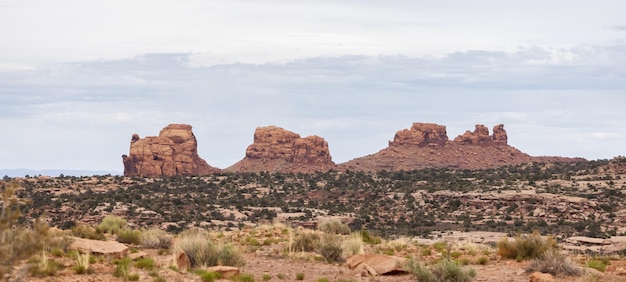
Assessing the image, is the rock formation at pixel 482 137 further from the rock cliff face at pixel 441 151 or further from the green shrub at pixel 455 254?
the green shrub at pixel 455 254

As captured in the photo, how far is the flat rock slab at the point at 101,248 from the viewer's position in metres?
23.5

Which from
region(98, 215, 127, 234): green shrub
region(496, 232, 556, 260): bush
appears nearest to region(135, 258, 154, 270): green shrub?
region(98, 215, 127, 234): green shrub

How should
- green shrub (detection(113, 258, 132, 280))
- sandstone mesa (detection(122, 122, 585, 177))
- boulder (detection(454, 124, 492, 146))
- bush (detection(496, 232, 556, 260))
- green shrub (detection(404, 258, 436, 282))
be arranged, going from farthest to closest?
1. boulder (detection(454, 124, 492, 146))
2. sandstone mesa (detection(122, 122, 585, 177))
3. bush (detection(496, 232, 556, 260))
4. green shrub (detection(404, 258, 436, 282))
5. green shrub (detection(113, 258, 132, 280))

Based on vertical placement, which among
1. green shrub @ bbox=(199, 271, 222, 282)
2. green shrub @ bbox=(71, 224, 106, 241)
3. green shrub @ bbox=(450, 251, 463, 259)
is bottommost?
green shrub @ bbox=(450, 251, 463, 259)

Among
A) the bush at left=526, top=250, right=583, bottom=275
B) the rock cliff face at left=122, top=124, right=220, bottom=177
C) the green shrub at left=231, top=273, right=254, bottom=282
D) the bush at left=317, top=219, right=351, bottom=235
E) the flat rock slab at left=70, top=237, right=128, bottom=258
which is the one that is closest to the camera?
the green shrub at left=231, top=273, right=254, bottom=282

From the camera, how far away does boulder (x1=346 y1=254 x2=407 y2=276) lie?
883 inches

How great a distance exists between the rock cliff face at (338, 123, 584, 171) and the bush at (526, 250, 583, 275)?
112 meters

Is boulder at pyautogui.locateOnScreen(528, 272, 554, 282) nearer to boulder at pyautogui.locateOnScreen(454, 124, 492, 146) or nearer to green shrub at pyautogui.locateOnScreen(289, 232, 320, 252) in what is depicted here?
green shrub at pyautogui.locateOnScreen(289, 232, 320, 252)

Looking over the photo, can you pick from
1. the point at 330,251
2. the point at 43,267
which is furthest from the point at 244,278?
the point at 330,251

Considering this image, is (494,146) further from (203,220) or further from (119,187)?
(203,220)

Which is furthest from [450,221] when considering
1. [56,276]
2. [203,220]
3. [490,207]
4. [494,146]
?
[494,146]

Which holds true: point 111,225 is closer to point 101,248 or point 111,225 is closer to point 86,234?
point 86,234

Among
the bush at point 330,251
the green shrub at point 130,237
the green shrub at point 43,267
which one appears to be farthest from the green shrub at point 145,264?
the green shrub at point 130,237

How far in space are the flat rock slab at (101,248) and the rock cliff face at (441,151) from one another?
Answer: 363 feet
